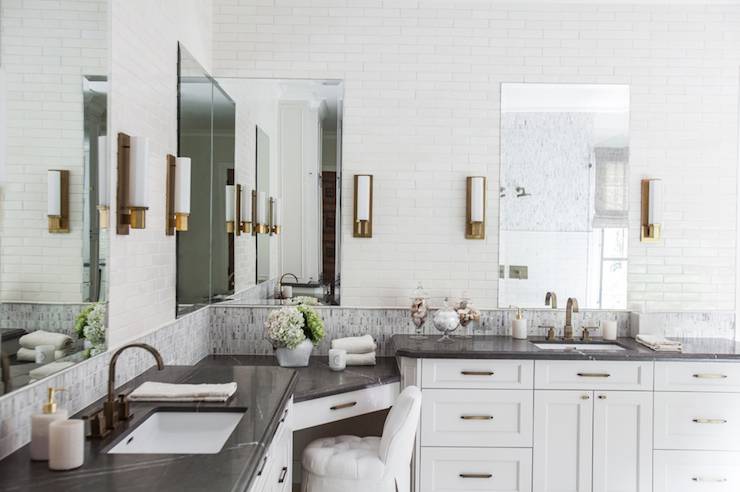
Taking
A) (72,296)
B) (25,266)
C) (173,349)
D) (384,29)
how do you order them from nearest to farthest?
(25,266) < (72,296) < (173,349) < (384,29)

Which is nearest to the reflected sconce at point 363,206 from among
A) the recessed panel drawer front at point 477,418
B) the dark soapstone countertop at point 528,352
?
the dark soapstone countertop at point 528,352

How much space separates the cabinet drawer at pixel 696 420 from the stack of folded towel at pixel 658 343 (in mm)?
249

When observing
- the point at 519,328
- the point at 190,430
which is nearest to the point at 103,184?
the point at 190,430

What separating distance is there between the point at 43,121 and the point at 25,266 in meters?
0.43

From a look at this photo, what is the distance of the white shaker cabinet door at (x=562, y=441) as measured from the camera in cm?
355

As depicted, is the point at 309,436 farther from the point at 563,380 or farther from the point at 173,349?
the point at 563,380

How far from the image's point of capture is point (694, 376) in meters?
3.57

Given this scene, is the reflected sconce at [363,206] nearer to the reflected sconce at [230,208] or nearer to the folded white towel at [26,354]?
the reflected sconce at [230,208]

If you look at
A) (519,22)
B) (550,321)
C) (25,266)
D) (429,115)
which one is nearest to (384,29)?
(429,115)

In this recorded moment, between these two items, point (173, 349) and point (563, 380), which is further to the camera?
point (563, 380)

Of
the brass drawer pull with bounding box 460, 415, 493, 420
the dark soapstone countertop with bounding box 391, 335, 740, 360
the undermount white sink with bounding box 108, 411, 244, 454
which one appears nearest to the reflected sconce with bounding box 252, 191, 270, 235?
the dark soapstone countertop with bounding box 391, 335, 740, 360

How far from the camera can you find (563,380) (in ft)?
11.7

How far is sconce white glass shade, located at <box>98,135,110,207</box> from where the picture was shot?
7.47ft

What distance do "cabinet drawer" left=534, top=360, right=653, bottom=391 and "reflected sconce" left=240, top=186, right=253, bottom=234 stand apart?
6.32ft
